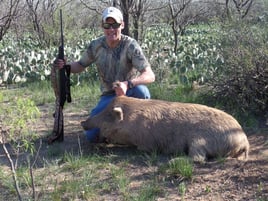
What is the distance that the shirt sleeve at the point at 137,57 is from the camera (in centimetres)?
559

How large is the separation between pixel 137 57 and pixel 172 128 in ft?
3.73

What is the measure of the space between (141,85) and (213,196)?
2183 millimetres

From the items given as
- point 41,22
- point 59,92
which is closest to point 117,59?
point 59,92

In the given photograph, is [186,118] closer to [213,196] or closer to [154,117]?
[154,117]

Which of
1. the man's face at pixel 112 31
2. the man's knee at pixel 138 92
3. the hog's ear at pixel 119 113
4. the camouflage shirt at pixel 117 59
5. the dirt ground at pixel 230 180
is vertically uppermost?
the man's face at pixel 112 31

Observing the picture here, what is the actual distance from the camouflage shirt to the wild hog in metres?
0.66

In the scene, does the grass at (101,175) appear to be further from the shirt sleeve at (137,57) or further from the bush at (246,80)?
the bush at (246,80)

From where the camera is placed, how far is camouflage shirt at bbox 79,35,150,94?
5668mm

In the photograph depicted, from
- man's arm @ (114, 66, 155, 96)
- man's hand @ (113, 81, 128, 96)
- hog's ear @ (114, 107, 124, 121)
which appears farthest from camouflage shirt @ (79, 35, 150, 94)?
hog's ear @ (114, 107, 124, 121)

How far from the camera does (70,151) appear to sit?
5.29 m

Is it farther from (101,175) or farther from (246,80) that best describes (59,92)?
(246,80)

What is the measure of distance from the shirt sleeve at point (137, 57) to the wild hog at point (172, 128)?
1.79 feet

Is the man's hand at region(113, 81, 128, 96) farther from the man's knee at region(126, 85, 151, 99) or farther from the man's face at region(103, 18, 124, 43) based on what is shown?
the man's face at region(103, 18, 124, 43)

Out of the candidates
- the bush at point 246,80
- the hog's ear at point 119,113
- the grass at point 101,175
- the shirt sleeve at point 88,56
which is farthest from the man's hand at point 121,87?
the bush at point 246,80
